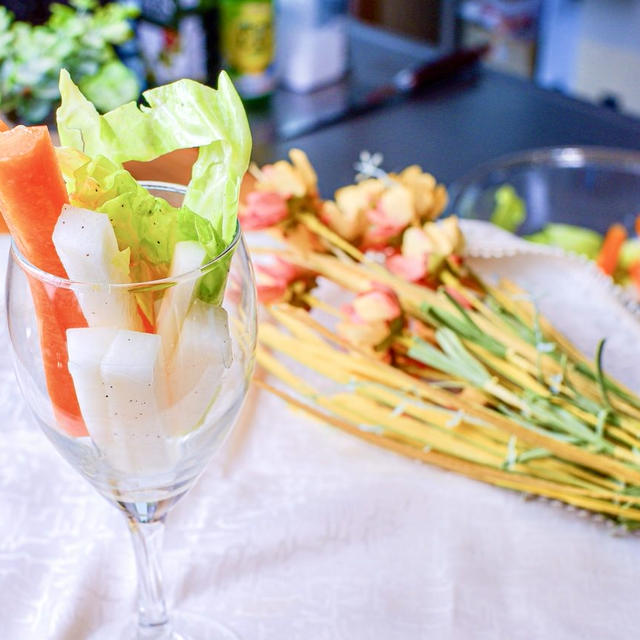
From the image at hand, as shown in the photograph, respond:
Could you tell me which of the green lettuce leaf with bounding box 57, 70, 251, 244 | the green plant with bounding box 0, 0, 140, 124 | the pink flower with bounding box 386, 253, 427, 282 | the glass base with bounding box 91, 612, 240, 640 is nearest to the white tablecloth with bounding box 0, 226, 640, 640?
the glass base with bounding box 91, 612, 240, 640

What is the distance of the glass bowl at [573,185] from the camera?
84 cm

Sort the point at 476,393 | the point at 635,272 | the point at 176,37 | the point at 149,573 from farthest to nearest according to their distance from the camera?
1. the point at 176,37
2. the point at 635,272
3. the point at 476,393
4. the point at 149,573

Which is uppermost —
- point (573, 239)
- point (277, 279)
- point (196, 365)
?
point (196, 365)

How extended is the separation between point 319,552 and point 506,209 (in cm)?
45

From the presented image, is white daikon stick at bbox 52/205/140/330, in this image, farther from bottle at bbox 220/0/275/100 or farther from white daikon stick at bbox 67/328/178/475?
bottle at bbox 220/0/275/100

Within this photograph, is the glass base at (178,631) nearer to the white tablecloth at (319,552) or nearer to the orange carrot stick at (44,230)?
the white tablecloth at (319,552)

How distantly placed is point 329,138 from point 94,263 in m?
0.82

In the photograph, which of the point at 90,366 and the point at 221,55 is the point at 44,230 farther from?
the point at 221,55

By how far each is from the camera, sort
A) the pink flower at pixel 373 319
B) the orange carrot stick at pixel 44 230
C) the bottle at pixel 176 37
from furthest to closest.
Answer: the bottle at pixel 176 37 → the pink flower at pixel 373 319 → the orange carrot stick at pixel 44 230

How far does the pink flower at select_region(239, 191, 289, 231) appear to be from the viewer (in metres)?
Result: 0.58

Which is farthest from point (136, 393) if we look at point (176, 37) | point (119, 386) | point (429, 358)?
point (176, 37)

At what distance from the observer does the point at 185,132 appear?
0.35 meters

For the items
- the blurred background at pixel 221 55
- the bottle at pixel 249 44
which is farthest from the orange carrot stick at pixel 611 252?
the bottle at pixel 249 44

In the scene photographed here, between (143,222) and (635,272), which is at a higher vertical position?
(143,222)
